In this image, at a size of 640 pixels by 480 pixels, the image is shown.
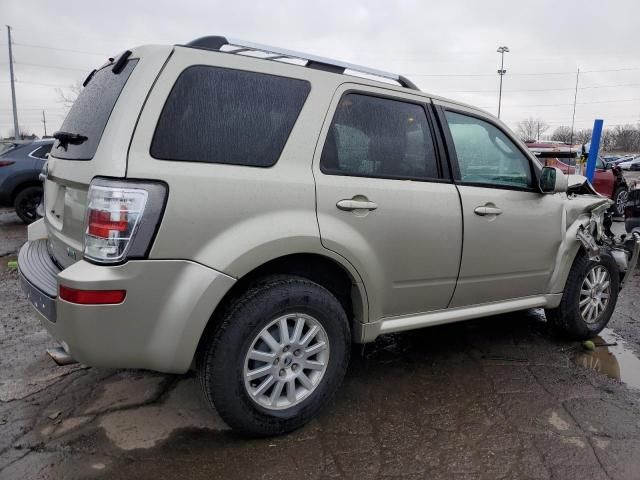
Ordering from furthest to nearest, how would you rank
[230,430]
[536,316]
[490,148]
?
[536,316] < [490,148] < [230,430]

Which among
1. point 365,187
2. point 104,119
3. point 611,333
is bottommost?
point 611,333

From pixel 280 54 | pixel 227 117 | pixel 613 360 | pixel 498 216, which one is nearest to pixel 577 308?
pixel 613 360

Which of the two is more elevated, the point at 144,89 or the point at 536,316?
the point at 144,89

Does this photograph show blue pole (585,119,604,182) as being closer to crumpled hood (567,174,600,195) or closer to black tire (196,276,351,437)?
crumpled hood (567,174,600,195)

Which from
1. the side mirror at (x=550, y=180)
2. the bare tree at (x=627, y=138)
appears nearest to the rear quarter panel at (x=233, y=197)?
the side mirror at (x=550, y=180)

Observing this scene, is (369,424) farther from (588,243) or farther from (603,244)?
(603,244)

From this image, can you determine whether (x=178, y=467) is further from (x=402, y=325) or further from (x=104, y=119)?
(x=104, y=119)

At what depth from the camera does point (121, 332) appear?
2180 mm

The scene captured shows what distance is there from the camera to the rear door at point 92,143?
2193mm

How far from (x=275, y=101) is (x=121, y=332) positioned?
1.33 m

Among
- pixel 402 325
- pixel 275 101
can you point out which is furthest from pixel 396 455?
pixel 275 101

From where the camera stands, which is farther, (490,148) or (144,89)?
(490,148)

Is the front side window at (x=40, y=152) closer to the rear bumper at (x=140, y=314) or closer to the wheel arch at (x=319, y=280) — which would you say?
the rear bumper at (x=140, y=314)

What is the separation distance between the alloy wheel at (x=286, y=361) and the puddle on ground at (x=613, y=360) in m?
2.24
